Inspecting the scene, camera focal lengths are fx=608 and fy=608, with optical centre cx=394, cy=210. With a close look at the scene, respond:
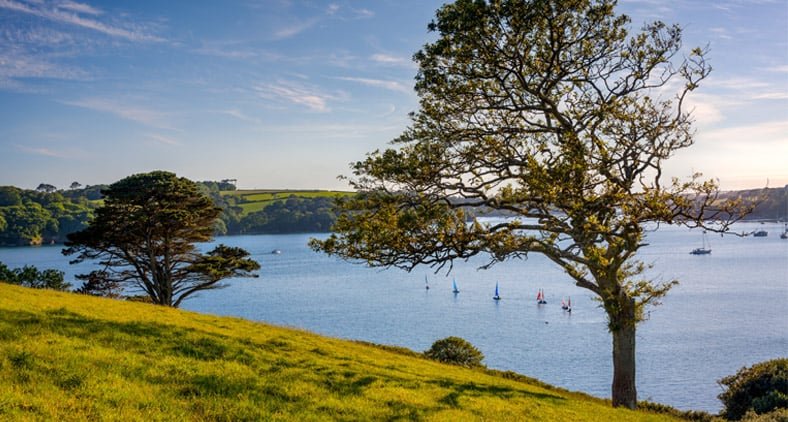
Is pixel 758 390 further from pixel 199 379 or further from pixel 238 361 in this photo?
pixel 199 379

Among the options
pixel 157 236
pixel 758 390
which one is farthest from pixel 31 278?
pixel 758 390

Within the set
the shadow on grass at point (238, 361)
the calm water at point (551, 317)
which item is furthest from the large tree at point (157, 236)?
the shadow on grass at point (238, 361)

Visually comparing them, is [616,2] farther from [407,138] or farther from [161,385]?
[161,385]

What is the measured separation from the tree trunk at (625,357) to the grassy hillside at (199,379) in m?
2.99

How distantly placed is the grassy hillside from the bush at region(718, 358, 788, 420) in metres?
6.96

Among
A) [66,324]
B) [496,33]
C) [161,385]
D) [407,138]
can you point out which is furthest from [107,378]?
[496,33]

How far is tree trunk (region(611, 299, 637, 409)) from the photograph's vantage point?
78.0 ft

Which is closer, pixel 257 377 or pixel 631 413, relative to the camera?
pixel 257 377

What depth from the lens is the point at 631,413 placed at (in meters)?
21.0

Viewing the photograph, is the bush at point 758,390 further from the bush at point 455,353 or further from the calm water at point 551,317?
the calm water at point 551,317

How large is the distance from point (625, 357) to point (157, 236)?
35.8 metres

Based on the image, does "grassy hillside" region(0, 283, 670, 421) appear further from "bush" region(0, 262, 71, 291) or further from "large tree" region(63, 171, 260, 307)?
"bush" region(0, 262, 71, 291)

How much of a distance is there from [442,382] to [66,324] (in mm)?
11525

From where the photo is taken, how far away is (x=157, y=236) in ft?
153
